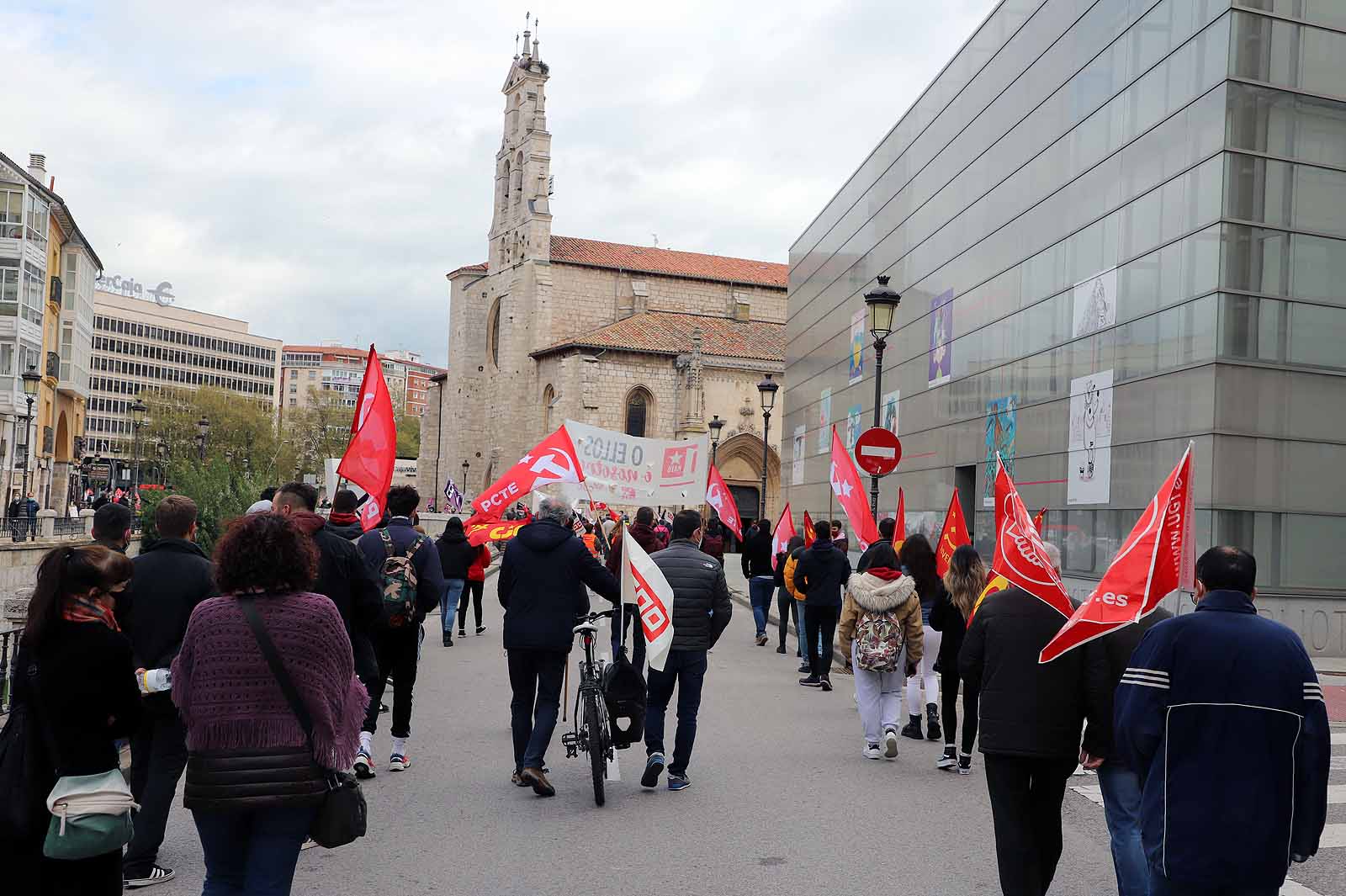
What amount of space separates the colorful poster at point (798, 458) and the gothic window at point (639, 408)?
805 inches

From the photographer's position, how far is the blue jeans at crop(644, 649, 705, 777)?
8398mm

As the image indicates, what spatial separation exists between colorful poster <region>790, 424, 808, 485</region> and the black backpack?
35004mm

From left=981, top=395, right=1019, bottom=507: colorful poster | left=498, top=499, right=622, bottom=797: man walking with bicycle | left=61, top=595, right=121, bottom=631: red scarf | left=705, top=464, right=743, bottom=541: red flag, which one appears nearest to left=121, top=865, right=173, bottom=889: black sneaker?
left=61, top=595, right=121, bottom=631: red scarf

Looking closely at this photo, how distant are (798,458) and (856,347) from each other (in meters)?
8.84

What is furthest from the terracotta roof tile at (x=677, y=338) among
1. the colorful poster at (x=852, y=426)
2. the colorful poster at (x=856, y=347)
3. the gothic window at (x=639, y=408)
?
the colorful poster at (x=852, y=426)

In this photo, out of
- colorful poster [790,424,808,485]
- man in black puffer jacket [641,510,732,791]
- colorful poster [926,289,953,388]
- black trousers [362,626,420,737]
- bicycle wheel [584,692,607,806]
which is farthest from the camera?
colorful poster [790,424,808,485]

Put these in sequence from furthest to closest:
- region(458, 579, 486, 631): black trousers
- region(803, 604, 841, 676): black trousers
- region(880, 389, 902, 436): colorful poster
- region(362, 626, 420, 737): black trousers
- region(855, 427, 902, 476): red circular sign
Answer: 1. region(880, 389, 902, 436): colorful poster
2. region(458, 579, 486, 631): black trousers
3. region(855, 427, 902, 476): red circular sign
4. region(803, 604, 841, 676): black trousers
5. region(362, 626, 420, 737): black trousers

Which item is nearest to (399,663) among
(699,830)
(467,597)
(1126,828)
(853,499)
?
(699,830)

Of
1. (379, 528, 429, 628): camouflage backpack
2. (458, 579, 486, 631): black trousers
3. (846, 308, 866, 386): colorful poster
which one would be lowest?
(458, 579, 486, 631): black trousers

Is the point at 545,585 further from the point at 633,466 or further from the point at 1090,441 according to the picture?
the point at 1090,441

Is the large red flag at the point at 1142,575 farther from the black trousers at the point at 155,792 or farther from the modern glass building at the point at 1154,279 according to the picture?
the modern glass building at the point at 1154,279

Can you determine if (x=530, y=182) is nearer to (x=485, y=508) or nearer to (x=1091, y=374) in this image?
(x=1091, y=374)

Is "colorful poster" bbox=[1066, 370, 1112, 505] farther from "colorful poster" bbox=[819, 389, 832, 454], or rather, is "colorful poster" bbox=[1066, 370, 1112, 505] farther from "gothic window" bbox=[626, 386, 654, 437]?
"gothic window" bbox=[626, 386, 654, 437]

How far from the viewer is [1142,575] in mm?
5422
